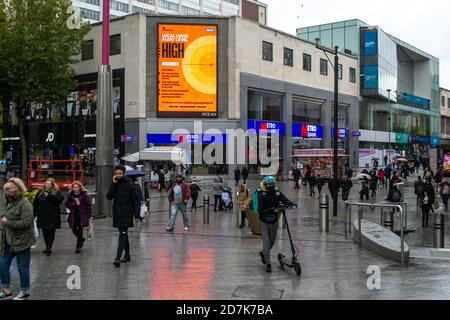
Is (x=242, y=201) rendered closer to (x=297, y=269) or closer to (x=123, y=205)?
(x=123, y=205)

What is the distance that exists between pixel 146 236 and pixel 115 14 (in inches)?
3176

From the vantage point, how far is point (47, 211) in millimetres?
10438

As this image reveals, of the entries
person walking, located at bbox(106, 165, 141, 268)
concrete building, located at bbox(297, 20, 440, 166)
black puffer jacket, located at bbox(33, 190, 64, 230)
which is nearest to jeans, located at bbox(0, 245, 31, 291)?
person walking, located at bbox(106, 165, 141, 268)

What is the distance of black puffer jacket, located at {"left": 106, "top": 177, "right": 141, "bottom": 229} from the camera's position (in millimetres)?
9219

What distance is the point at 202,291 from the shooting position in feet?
24.4

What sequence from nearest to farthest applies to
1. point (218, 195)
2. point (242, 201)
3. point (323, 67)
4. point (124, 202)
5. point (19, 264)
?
point (19, 264) → point (124, 202) → point (242, 201) → point (218, 195) → point (323, 67)

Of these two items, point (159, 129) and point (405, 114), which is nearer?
point (159, 129)

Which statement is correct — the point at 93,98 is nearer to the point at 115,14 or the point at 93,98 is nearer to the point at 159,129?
the point at 159,129

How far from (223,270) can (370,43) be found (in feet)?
195

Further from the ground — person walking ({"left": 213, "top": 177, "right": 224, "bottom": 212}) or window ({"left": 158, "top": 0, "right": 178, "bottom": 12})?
window ({"left": 158, "top": 0, "right": 178, "bottom": 12})

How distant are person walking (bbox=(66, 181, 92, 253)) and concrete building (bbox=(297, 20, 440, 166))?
54.2 metres

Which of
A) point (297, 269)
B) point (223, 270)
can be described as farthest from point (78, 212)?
point (297, 269)

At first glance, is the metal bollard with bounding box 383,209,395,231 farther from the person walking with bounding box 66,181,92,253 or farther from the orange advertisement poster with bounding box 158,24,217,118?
the orange advertisement poster with bounding box 158,24,217,118
